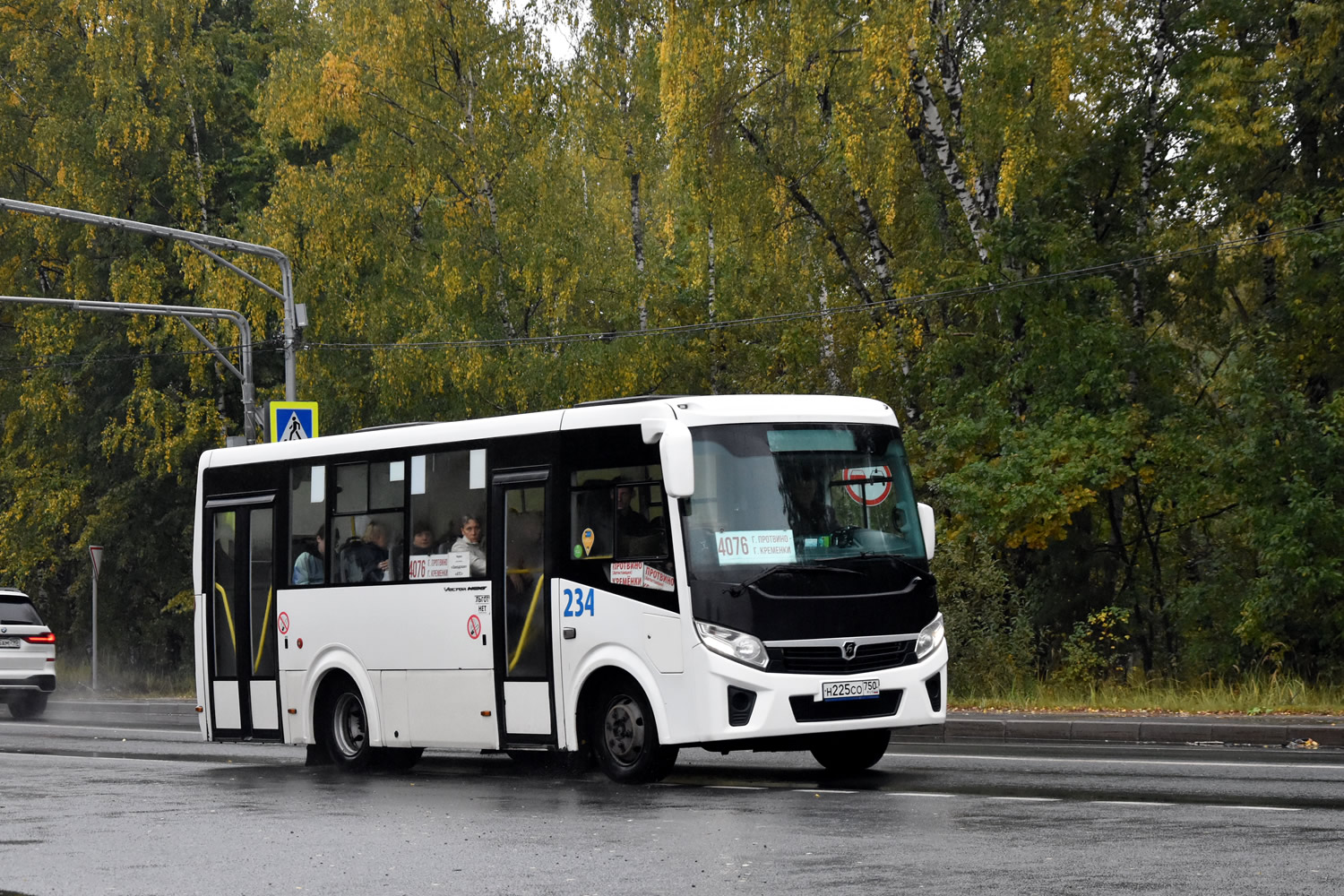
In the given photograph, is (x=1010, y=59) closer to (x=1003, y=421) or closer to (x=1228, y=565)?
(x=1003, y=421)

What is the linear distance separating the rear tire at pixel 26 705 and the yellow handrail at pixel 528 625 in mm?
18113

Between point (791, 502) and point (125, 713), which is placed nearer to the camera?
point (791, 502)

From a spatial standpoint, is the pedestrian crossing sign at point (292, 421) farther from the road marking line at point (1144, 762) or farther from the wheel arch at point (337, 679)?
the road marking line at point (1144, 762)

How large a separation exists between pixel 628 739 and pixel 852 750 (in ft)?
6.11

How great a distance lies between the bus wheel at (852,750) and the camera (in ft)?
46.6

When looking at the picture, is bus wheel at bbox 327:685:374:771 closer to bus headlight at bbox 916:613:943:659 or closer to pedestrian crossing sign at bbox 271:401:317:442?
bus headlight at bbox 916:613:943:659

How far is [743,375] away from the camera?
3656 centimetres

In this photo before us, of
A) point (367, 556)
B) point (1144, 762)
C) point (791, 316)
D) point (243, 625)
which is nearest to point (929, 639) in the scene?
point (1144, 762)

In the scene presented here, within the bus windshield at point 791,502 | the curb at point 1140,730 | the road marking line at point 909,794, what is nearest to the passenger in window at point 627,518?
the bus windshield at point 791,502

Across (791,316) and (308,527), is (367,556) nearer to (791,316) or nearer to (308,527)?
(308,527)

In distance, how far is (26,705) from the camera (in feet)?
100.0

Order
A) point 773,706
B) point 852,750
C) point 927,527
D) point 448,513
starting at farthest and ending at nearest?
point 448,513 < point 852,750 < point 927,527 < point 773,706

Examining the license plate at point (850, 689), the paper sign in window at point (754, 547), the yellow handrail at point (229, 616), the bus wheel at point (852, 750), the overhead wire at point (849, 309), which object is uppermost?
the overhead wire at point (849, 309)

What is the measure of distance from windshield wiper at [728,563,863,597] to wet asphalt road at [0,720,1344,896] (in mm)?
1447
